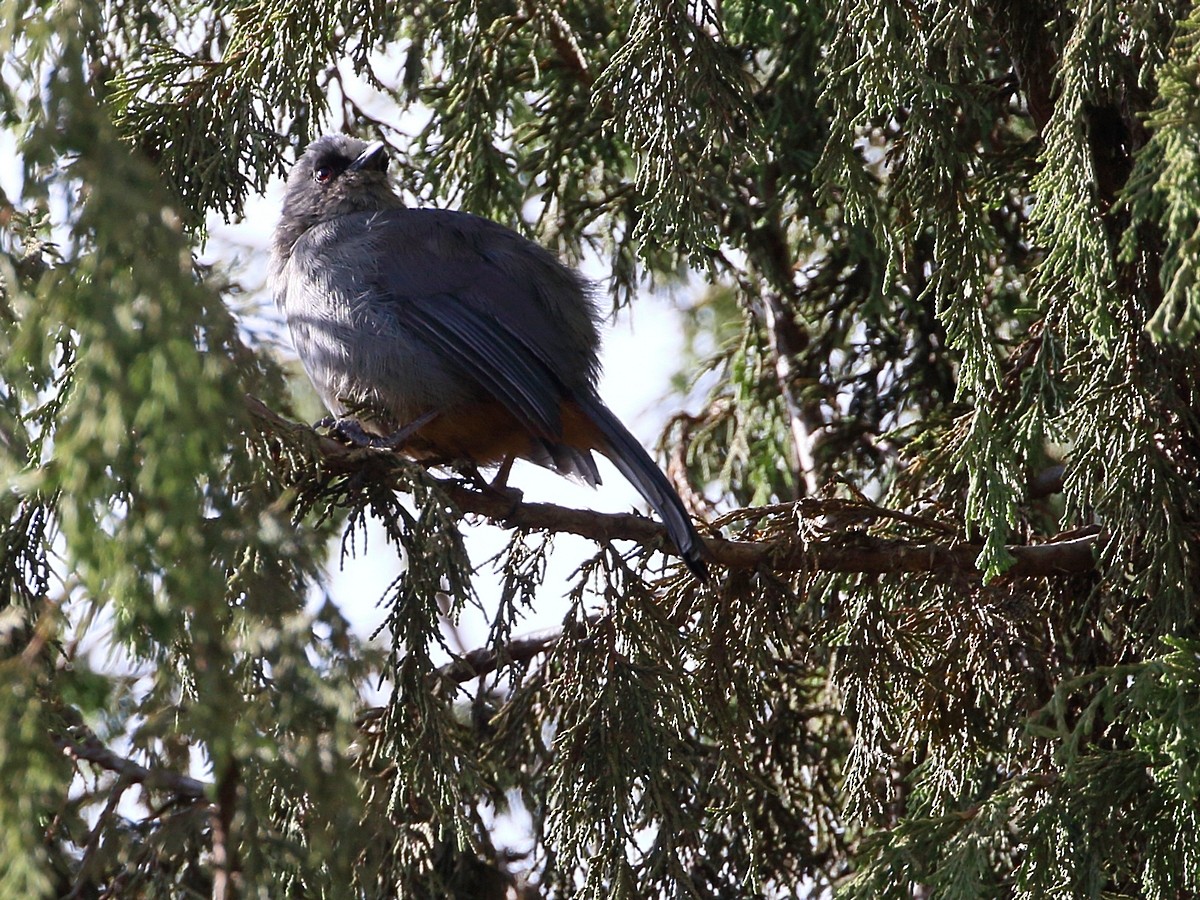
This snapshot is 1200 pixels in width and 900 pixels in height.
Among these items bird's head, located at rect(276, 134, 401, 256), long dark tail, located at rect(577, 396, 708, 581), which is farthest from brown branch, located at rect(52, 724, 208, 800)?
bird's head, located at rect(276, 134, 401, 256)

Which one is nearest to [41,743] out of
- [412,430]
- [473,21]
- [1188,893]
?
[412,430]

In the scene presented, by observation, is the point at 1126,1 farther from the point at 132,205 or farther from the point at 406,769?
the point at 406,769

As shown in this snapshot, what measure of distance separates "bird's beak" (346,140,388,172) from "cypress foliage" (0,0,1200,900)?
159mm

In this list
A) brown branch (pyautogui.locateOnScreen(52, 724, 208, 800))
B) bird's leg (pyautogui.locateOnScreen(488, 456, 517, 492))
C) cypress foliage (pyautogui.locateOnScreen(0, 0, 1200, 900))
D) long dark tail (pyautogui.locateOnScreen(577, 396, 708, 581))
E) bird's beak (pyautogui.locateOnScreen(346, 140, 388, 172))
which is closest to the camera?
cypress foliage (pyautogui.locateOnScreen(0, 0, 1200, 900))

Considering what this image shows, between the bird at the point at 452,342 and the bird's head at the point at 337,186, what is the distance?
0.18 m

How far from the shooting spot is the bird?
4.23 m

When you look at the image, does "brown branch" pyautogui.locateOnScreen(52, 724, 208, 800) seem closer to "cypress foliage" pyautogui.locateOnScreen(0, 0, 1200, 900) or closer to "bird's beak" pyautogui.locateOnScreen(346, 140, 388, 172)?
"cypress foliage" pyautogui.locateOnScreen(0, 0, 1200, 900)

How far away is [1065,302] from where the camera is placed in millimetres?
3475

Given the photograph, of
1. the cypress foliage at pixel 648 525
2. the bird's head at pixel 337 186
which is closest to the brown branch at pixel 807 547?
the cypress foliage at pixel 648 525

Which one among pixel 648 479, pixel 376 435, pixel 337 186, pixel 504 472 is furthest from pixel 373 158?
pixel 648 479

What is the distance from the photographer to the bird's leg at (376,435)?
3.98 meters

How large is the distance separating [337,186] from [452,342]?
1224mm

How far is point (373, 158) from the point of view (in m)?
5.09

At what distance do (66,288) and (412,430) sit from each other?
7.00 ft
